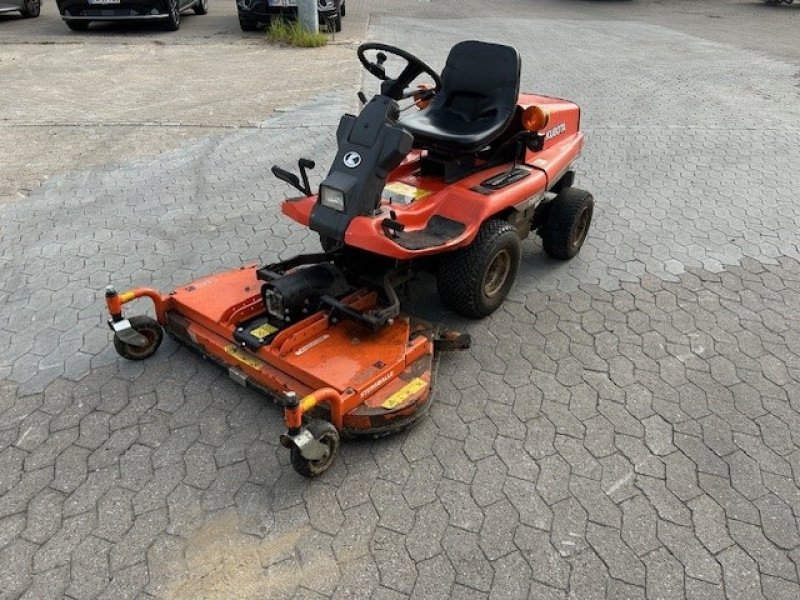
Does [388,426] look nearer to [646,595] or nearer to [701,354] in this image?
[646,595]

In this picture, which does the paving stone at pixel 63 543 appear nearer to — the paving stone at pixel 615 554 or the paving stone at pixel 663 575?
the paving stone at pixel 615 554

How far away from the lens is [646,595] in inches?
91.1

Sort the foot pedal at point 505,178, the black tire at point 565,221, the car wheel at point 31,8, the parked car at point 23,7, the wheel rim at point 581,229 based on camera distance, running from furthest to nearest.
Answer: the car wheel at point 31,8 → the parked car at point 23,7 → the wheel rim at point 581,229 → the black tire at point 565,221 → the foot pedal at point 505,178

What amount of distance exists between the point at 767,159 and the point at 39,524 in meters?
7.08

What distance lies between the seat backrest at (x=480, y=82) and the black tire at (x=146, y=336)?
2.14 m

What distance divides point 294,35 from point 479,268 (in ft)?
28.9

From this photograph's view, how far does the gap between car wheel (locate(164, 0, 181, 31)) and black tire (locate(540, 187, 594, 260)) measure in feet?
31.7

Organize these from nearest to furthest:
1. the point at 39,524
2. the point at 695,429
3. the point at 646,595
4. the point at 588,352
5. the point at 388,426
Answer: the point at 646,595
the point at 39,524
the point at 388,426
the point at 695,429
the point at 588,352

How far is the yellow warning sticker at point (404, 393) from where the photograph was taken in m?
2.80

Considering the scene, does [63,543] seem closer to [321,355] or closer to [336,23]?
[321,355]

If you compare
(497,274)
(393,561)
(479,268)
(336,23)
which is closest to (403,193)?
(479,268)

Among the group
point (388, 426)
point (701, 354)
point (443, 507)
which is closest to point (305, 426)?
point (388, 426)

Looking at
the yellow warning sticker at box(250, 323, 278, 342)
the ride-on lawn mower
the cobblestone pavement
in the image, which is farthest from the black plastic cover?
the cobblestone pavement

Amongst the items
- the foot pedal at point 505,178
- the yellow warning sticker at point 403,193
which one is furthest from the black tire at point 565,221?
the yellow warning sticker at point 403,193
